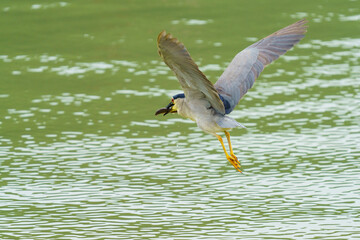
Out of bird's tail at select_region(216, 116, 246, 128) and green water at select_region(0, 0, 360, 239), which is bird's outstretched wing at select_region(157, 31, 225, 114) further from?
green water at select_region(0, 0, 360, 239)

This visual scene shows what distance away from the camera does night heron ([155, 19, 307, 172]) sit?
627 cm

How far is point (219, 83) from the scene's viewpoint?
299 inches

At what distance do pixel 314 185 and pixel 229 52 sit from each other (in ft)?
12.9

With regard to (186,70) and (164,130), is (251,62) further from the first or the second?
(164,130)

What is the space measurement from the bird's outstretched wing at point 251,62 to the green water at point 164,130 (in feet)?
3.36

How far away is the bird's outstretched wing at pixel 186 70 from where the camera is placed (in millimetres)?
6121

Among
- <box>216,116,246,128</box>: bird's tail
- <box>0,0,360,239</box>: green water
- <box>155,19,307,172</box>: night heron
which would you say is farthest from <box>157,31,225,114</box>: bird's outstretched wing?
<box>0,0,360,239</box>: green water

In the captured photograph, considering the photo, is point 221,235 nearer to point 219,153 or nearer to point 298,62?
point 219,153

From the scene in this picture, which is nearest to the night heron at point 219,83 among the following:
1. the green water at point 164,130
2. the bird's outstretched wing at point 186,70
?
the bird's outstretched wing at point 186,70

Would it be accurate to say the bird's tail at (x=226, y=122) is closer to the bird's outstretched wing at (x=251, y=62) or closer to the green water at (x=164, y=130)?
the bird's outstretched wing at (x=251, y=62)

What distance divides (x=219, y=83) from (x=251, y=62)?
1.22ft

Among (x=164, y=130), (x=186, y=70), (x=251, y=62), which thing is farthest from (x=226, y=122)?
(x=164, y=130)

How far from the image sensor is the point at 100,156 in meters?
9.08

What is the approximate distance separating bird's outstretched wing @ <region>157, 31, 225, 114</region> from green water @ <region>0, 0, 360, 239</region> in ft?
3.62
